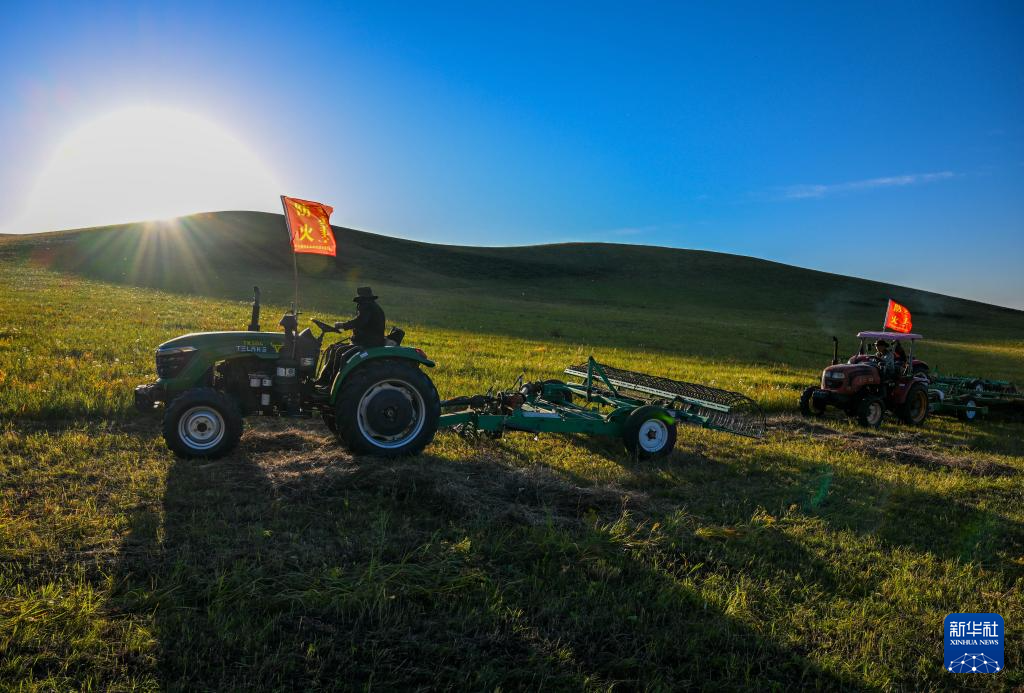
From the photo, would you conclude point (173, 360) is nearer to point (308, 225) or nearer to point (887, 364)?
point (308, 225)

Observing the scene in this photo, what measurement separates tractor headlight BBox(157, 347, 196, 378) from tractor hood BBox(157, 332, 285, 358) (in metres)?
0.06

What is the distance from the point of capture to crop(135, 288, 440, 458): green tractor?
6309 millimetres

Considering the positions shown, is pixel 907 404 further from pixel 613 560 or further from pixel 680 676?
pixel 680 676

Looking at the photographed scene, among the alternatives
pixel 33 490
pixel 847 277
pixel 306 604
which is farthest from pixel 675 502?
pixel 847 277

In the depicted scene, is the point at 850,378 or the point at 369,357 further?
the point at 850,378

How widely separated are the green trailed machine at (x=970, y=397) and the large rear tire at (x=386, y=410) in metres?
10.7

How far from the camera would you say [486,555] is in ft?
14.4

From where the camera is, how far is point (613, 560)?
438 centimetres

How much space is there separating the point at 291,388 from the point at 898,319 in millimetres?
11913

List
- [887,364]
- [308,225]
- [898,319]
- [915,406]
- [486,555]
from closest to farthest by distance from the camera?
[486,555], [308,225], [915,406], [887,364], [898,319]

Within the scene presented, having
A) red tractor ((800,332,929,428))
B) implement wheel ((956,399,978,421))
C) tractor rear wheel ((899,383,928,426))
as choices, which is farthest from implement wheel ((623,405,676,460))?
implement wheel ((956,399,978,421))

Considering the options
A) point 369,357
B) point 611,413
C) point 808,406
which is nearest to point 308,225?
point 369,357
